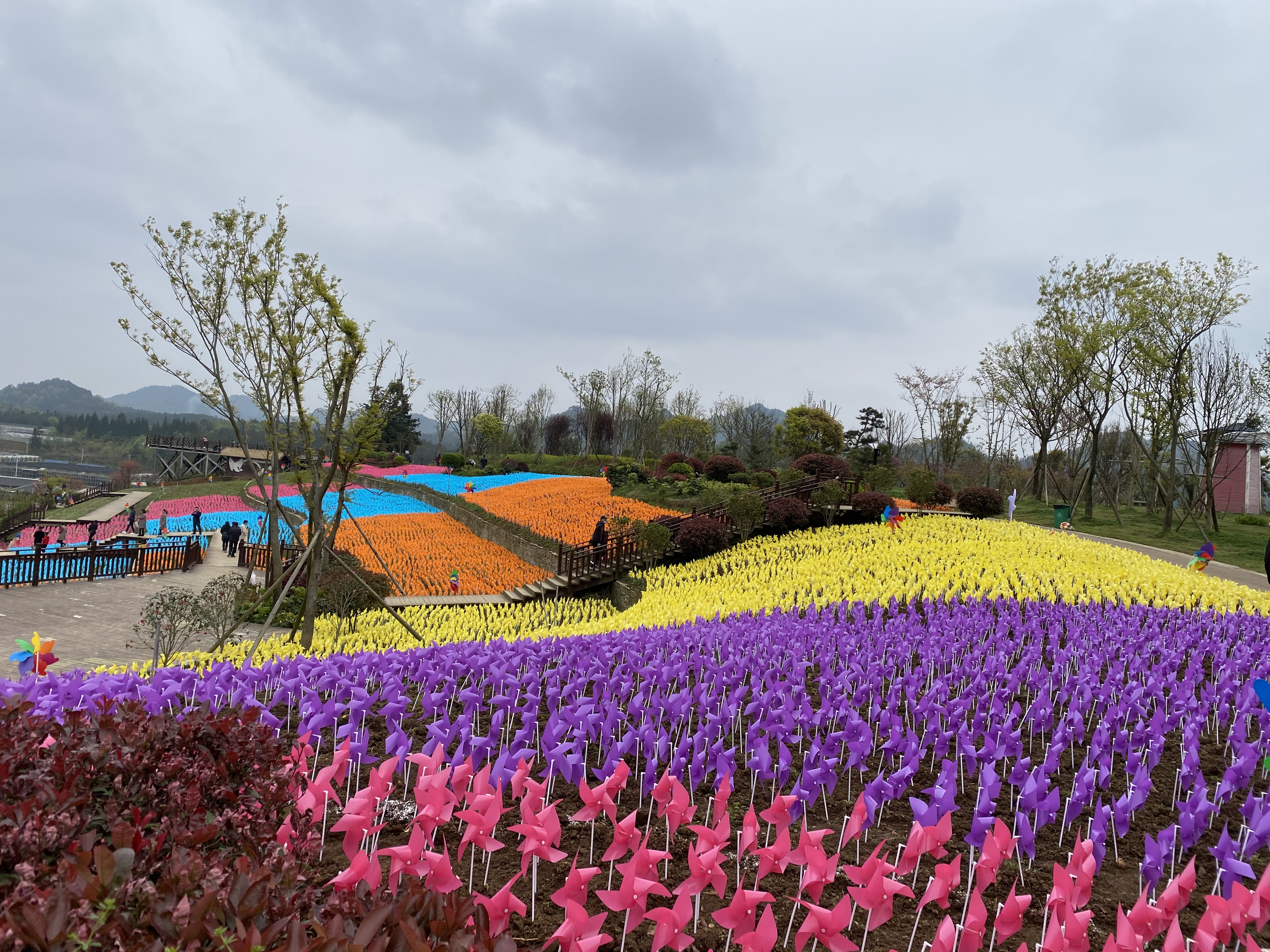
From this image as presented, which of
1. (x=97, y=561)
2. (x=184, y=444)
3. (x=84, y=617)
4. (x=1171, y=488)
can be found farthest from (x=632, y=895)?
(x=184, y=444)

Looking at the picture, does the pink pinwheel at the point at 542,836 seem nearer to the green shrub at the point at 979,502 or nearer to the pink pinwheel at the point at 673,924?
the pink pinwheel at the point at 673,924

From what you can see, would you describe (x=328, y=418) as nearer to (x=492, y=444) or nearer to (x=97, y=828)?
(x=97, y=828)

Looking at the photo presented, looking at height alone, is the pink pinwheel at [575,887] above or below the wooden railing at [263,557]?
above

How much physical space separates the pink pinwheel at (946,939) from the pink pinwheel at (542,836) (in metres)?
1.30

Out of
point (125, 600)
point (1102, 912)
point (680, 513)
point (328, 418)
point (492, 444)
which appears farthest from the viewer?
point (492, 444)

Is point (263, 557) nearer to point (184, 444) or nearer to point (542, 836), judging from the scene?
point (542, 836)

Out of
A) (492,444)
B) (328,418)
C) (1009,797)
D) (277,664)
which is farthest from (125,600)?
(492,444)

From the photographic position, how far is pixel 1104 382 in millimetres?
28750

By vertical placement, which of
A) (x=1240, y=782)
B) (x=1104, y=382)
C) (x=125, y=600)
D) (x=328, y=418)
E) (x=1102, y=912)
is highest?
(x=1104, y=382)

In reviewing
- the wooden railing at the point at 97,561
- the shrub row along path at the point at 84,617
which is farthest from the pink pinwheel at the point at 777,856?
the wooden railing at the point at 97,561

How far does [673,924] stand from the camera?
93.4 inches

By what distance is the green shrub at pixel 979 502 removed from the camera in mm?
21688

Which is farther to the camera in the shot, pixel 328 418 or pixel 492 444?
pixel 492 444

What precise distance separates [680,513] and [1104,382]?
64.2 ft
